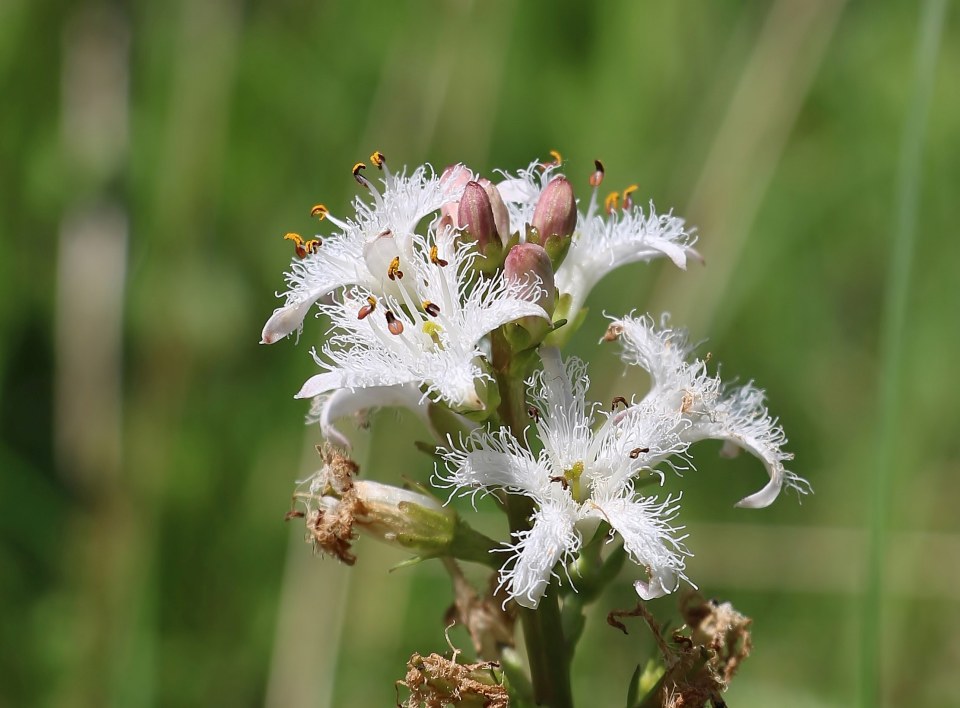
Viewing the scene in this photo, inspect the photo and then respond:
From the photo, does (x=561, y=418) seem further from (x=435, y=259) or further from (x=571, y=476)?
(x=435, y=259)

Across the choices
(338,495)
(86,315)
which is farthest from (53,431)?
(338,495)

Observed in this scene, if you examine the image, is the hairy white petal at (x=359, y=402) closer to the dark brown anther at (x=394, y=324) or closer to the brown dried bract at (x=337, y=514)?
the brown dried bract at (x=337, y=514)

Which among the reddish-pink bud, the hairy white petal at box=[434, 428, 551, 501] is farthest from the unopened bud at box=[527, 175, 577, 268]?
the hairy white petal at box=[434, 428, 551, 501]

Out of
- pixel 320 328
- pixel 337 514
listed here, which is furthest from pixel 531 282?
pixel 320 328

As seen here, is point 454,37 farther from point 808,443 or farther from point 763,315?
point 808,443

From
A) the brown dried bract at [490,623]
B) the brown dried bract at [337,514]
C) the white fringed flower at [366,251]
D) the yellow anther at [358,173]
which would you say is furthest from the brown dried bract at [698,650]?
the yellow anther at [358,173]

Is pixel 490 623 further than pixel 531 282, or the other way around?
pixel 490 623
